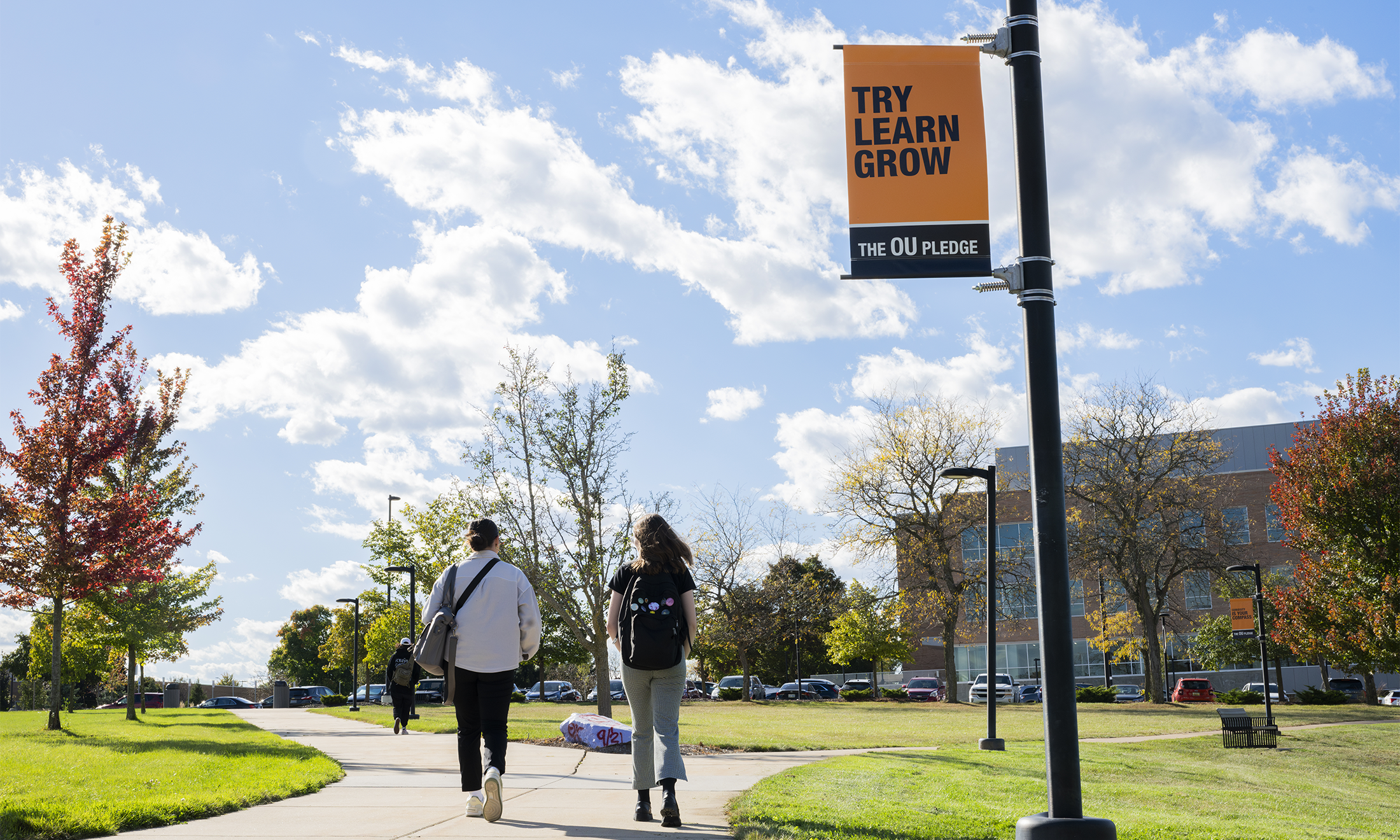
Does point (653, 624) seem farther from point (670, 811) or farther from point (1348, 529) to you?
point (1348, 529)

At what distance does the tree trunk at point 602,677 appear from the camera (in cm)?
2142

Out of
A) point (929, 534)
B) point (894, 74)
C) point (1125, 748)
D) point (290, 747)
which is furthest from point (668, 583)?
point (929, 534)

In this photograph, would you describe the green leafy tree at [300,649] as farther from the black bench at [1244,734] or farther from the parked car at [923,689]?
the black bench at [1244,734]

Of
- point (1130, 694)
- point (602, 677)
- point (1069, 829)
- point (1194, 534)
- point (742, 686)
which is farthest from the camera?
point (1130, 694)

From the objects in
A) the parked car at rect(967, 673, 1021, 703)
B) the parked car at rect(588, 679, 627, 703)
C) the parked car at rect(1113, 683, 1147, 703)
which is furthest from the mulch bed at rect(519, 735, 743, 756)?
the parked car at rect(1113, 683, 1147, 703)

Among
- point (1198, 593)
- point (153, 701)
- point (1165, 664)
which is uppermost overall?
point (1198, 593)

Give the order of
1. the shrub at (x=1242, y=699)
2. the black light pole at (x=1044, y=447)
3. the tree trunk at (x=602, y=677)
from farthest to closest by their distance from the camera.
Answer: the shrub at (x=1242, y=699) < the tree trunk at (x=602, y=677) < the black light pole at (x=1044, y=447)

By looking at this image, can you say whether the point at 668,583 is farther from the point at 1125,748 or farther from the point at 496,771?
the point at 1125,748

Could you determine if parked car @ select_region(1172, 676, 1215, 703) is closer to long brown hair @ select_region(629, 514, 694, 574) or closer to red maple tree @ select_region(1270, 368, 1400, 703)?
red maple tree @ select_region(1270, 368, 1400, 703)

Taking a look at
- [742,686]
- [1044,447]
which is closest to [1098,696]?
[742,686]

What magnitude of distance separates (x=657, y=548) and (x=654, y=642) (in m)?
0.58

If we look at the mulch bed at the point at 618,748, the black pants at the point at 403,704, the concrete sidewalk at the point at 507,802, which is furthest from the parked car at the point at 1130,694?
the concrete sidewalk at the point at 507,802

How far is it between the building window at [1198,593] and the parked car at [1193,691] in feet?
15.8

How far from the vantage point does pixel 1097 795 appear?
11000 mm
